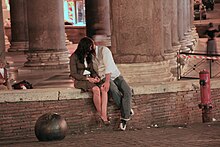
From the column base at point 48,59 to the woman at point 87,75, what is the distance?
8.94 meters

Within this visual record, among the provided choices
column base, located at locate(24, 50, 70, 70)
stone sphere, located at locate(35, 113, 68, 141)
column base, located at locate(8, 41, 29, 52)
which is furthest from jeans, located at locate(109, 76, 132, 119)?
column base, located at locate(8, 41, 29, 52)

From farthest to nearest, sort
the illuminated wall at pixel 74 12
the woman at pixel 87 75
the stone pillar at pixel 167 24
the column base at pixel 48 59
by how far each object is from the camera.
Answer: the illuminated wall at pixel 74 12 → the column base at pixel 48 59 → the stone pillar at pixel 167 24 → the woman at pixel 87 75

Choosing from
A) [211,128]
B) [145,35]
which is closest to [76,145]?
[211,128]

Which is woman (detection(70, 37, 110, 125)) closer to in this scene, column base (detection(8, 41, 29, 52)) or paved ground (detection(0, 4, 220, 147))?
paved ground (detection(0, 4, 220, 147))

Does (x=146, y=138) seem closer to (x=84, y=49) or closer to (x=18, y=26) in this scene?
(x=84, y=49)

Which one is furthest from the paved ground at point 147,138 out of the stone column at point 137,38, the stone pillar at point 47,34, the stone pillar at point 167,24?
the stone pillar at point 47,34

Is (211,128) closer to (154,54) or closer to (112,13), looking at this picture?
(154,54)

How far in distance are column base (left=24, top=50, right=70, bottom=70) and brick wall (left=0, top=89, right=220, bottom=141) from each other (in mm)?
8530

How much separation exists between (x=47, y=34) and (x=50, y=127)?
32.8ft

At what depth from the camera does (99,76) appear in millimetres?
10812

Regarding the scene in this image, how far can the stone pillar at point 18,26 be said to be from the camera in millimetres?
27906

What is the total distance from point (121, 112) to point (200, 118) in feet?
6.27

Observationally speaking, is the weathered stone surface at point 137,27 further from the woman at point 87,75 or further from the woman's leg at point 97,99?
the woman's leg at point 97,99

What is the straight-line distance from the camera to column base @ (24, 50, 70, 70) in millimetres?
19703
